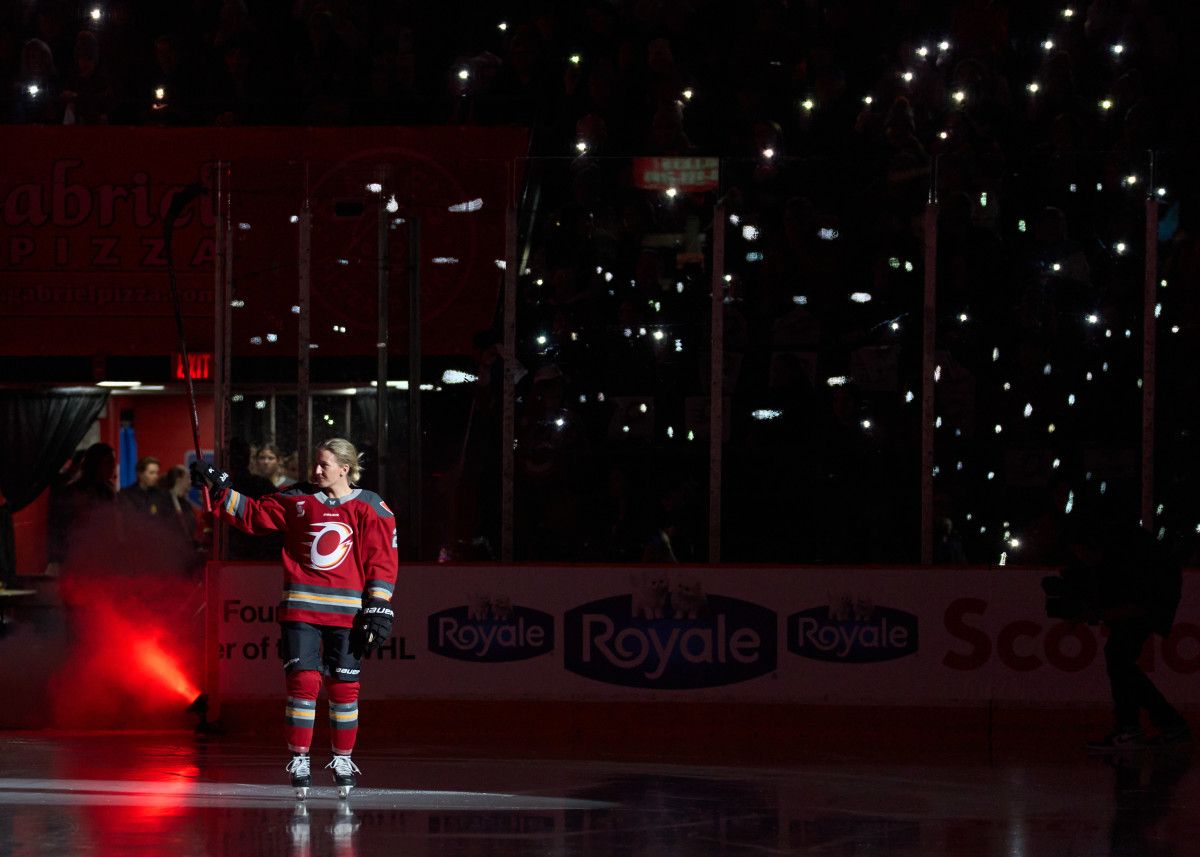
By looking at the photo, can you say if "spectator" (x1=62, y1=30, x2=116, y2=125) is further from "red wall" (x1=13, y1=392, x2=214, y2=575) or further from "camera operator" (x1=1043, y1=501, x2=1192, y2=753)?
"camera operator" (x1=1043, y1=501, x2=1192, y2=753)

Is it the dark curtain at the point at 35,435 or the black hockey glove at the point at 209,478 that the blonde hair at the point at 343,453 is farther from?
the dark curtain at the point at 35,435

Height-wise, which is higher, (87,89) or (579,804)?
(87,89)

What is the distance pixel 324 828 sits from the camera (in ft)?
22.9

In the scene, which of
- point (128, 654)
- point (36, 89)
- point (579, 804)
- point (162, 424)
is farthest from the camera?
point (162, 424)

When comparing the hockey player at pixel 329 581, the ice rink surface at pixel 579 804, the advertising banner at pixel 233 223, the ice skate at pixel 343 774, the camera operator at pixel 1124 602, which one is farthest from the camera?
the advertising banner at pixel 233 223

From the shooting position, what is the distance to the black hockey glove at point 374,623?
7801mm

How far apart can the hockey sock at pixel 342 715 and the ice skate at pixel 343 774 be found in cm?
4

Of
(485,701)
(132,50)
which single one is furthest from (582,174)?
(132,50)

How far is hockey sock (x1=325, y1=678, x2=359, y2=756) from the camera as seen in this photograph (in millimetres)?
7953

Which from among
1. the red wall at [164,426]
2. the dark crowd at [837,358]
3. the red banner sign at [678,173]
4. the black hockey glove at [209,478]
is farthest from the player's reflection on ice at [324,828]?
the red wall at [164,426]

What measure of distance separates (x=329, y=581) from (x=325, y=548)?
167mm

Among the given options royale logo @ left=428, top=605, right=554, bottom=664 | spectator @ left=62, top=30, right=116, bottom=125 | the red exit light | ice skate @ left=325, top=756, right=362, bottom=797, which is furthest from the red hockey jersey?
spectator @ left=62, top=30, right=116, bottom=125

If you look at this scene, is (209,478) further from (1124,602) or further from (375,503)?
(1124,602)

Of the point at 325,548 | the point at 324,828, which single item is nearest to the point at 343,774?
the point at 324,828
